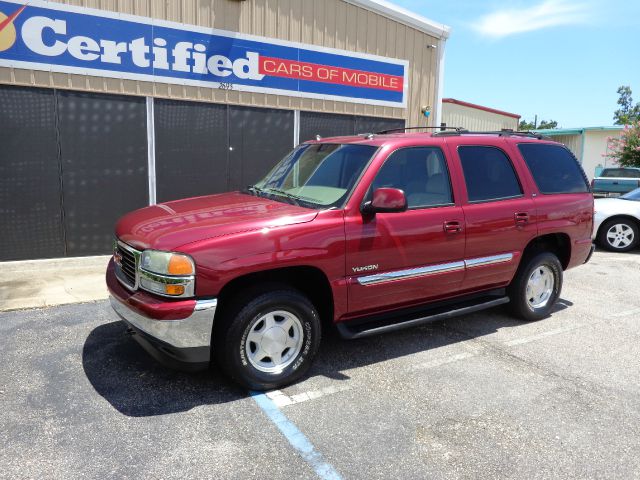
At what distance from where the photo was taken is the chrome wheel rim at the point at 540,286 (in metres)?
5.36

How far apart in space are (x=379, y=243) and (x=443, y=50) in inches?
334

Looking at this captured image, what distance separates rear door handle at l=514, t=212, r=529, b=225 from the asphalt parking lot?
1130 millimetres

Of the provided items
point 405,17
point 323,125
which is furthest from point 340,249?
point 405,17

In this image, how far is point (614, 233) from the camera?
980cm

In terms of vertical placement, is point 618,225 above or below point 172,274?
below

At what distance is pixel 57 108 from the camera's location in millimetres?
7211

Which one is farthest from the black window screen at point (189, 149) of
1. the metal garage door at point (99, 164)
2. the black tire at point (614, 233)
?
the black tire at point (614, 233)

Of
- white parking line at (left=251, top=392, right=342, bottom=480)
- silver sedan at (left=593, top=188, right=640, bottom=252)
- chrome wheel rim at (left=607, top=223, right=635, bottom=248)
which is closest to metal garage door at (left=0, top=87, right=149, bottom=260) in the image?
white parking line at (left=251, top=392, right=342, bottom=480)

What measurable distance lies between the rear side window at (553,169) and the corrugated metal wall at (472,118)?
11.9 meters

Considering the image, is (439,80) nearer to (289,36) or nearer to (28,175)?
(289,36)

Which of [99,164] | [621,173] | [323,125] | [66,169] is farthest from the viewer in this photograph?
[621,173]

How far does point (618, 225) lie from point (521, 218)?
20.3 feet

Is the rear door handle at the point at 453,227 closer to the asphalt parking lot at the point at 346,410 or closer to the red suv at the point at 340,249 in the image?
the red suv at the point at 340,249

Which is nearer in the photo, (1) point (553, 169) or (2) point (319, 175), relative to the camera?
(2) point (319, 175)
